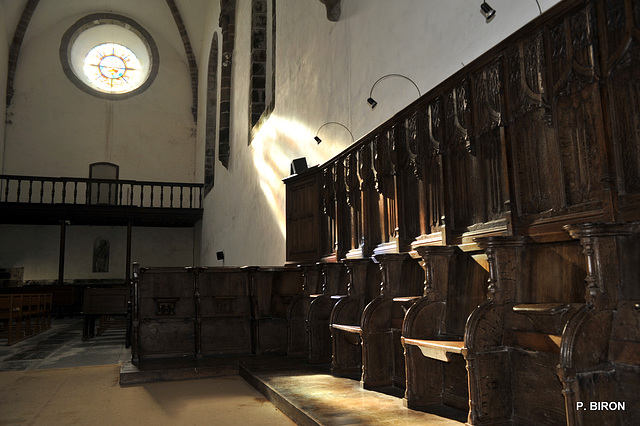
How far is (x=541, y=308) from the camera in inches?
90.4

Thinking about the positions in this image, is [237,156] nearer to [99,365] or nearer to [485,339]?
[99,365]

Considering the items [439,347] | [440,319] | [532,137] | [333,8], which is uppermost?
[333,8]

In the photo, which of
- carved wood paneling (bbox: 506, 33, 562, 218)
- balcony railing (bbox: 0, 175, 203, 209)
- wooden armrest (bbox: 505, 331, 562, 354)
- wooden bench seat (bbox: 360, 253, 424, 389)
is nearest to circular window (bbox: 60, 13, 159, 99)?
balcony railing (bbox: 0, 175, 203, 209)

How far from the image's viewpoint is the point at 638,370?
196 cm

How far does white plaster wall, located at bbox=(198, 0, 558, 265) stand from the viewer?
13.1ft

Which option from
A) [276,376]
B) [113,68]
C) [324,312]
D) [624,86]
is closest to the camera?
[624,86]

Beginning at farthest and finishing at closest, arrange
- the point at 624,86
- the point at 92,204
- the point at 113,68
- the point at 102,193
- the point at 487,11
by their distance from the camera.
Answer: the point at 113,68 → the point at 102,193 → the point at 92,204 → the point at 487,11 → the point at 624,86

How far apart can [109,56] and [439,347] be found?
17.7 metres

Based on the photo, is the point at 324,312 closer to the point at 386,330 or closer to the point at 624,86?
the point at 386,330

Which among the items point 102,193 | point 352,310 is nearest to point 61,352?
point 352,310

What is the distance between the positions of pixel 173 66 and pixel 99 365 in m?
14.0

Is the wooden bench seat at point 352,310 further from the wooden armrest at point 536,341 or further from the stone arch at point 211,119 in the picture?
the stone arch at point 211,119

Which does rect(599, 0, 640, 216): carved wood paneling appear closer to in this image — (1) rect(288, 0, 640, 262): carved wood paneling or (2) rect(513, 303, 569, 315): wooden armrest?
(1) rect(288, 0, 640, 262): carved wood paneling

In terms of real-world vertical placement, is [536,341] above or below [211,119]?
below
